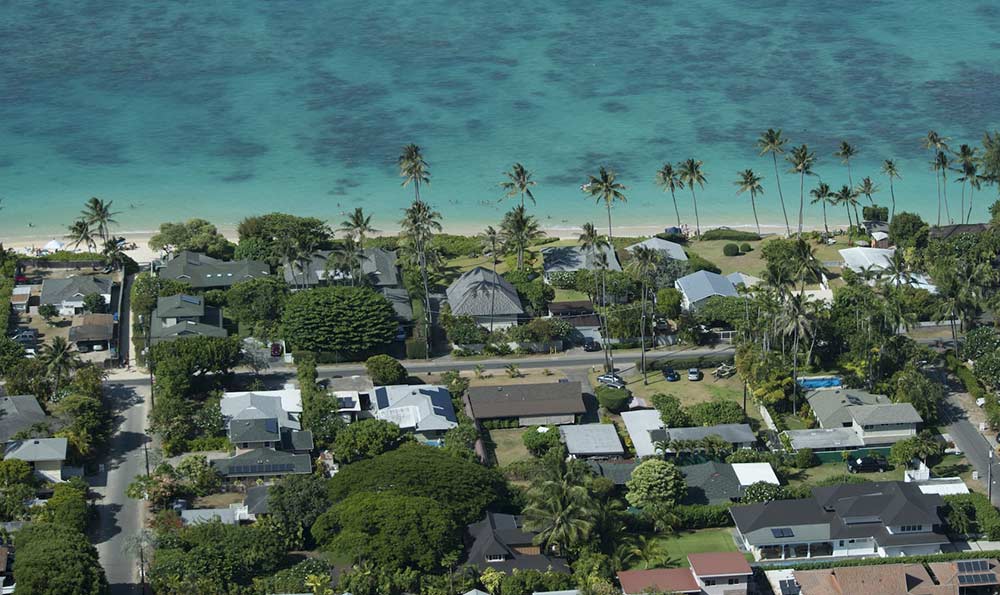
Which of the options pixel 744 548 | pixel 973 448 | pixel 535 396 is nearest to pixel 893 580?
pixel 744 548

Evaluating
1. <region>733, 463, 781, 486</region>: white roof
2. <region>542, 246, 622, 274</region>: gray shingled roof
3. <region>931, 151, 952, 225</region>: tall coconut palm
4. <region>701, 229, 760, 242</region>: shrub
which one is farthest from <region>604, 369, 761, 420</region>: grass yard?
<region>931, 151, 952, 225</region>: tall coconut palm

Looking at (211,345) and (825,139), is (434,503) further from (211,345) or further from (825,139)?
(825,139)

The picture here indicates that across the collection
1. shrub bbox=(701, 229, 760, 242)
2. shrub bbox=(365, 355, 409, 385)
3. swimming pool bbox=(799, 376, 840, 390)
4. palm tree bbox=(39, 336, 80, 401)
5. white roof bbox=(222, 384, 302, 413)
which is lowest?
swimming pool bbox=(799, 376, 840, 390)

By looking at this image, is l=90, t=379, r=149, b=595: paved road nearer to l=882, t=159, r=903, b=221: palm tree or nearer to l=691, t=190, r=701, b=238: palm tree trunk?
l=691, t=190, r=701, b=238: palm tree trunk

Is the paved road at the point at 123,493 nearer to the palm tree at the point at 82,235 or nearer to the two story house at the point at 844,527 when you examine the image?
the palm tree at the point at 82,235

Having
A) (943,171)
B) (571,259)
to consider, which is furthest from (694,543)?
(943,171)

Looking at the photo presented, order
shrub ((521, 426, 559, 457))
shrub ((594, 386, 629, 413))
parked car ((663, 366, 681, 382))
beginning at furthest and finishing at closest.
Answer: parked car ((663, 366, 681, 382)) < shrub ((594, 386, 629, 413)) < shrub ((521, 426, 559, 457))
